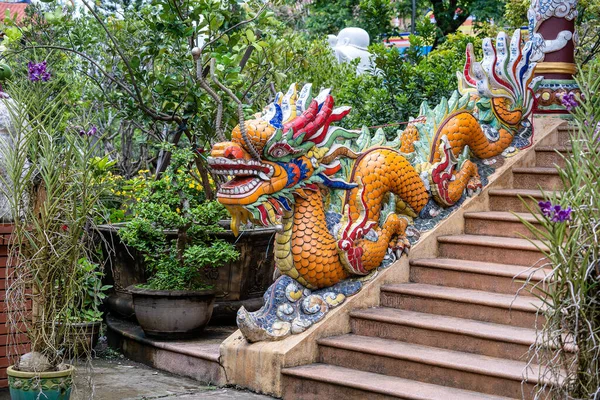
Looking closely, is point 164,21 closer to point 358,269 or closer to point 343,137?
point 343,137

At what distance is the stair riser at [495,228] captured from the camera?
750 cm

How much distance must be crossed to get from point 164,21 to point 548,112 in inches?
140

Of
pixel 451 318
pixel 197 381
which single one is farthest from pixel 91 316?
pixel 451 318

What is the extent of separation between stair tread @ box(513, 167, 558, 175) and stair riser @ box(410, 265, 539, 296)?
4.55 ft

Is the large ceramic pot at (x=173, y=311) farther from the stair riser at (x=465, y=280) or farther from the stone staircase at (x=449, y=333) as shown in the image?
the stair riser at (x=465, y=280)

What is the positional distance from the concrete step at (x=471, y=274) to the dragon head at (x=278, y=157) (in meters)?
0.97

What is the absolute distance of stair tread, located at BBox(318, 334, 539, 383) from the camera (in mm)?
5832

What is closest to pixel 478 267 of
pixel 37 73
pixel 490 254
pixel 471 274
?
pixel 471 274

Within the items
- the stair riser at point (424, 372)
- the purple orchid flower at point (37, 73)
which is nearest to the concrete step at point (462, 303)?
the stair riser at point (424, 372)

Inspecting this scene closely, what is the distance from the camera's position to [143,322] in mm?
7742

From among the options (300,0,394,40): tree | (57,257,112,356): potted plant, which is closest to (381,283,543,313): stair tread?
(57,257,112,356): potted plant

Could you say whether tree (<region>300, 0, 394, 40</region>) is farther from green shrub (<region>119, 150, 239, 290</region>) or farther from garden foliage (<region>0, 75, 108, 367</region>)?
garden foliage (<region>0, 75, 108, 367</region>)

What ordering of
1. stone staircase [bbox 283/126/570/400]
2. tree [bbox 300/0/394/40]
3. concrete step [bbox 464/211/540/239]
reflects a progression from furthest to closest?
tree [bbox 300/0/394/40] → concrete step [bbox 464/211/540/239] → stone staircase [bbox 283/126/570/400]

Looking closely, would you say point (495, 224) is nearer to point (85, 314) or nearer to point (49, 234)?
point (85, 314)
